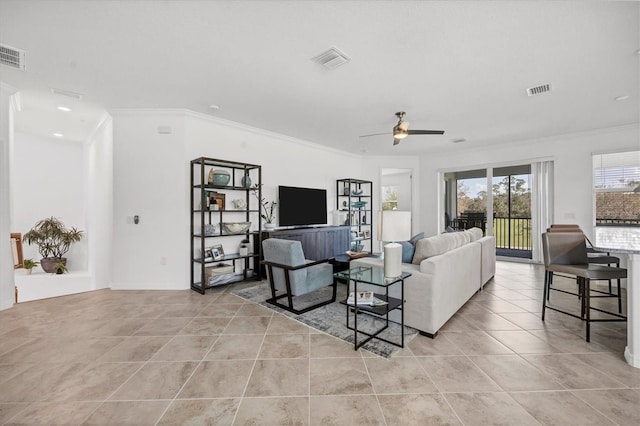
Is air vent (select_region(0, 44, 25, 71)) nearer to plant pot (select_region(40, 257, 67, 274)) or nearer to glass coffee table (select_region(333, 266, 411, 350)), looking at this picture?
glass coffee table (select_region(333, 266, 411, 350))

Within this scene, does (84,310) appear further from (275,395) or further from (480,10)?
(480,10)

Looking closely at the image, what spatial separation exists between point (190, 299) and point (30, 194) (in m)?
5.51

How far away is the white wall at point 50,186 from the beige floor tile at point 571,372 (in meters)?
8.27

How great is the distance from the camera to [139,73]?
2984 millimetres

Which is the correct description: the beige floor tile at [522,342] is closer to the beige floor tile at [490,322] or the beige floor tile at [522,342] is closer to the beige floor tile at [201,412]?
the beige floor tile at [490,322]

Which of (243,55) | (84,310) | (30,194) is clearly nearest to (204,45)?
(243,55)

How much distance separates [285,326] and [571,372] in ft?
7.92

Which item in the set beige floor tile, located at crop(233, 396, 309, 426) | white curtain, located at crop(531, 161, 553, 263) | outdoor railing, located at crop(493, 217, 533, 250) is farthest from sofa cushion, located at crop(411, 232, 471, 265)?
outdoor railing, located at crop(493, 217, 533, 250)

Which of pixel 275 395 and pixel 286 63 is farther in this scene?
pixel 286 63

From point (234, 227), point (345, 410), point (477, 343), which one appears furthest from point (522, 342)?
point (234, 227)

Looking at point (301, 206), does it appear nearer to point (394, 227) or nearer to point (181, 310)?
point (181, 310)

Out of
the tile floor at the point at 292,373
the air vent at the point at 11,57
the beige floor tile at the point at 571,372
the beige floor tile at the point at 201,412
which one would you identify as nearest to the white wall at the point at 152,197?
the tile floor at the point at 292,373

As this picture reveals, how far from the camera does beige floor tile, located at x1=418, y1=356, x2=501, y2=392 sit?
1840 millimetres

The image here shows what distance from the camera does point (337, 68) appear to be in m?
2.82
